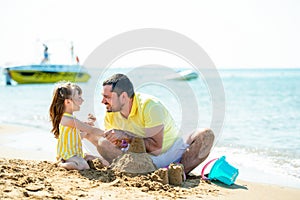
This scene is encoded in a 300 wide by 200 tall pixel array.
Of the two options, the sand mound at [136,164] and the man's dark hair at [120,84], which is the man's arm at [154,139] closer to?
the sand mound at [136,164]

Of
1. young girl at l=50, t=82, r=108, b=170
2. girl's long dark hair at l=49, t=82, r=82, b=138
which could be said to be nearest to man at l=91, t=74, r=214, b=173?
young girl at l=50, t=82, r=108, b=170

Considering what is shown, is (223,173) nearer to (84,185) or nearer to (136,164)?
(136,164)

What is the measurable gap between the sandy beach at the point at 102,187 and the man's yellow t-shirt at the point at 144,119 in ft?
1.56

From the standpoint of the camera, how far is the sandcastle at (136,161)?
3.88m

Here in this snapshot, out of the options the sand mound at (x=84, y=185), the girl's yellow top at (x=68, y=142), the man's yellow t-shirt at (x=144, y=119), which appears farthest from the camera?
the girl's yellow top at (x=68, y=142)

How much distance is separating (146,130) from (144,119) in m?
0.12

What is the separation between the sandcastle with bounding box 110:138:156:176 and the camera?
3.88 metres

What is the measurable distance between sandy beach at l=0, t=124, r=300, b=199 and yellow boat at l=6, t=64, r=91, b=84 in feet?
75.9

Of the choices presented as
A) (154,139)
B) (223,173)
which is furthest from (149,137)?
(223,173)

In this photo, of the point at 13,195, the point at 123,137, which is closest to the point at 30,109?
the point at 123,137

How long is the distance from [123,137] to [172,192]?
33.5 inches

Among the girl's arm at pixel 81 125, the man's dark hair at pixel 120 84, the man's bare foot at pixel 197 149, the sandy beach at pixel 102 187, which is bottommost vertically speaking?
the sandy beach at pixel 102 187

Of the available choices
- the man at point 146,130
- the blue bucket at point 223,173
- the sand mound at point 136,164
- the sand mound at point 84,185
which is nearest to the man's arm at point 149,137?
the man at point 146,130

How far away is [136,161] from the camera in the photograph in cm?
389
